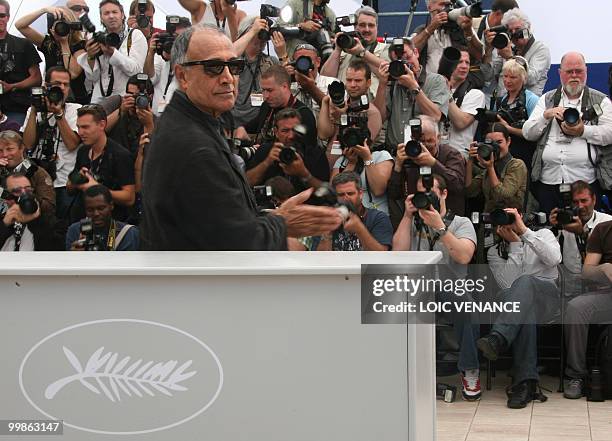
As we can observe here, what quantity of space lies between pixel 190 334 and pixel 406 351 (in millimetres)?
663

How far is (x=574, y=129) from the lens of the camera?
859 centimetres

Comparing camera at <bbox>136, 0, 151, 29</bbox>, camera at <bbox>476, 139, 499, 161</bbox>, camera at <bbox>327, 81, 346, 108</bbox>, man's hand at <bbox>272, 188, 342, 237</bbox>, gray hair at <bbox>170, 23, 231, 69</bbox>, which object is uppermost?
gray hair at <bbox>170, 23, 231, 69</bbox>

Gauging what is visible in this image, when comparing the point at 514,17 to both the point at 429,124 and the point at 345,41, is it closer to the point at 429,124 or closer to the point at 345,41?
the point at 345,41

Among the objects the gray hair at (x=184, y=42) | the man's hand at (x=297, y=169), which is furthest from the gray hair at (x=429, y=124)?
the gray hair at (x=184, y=42)

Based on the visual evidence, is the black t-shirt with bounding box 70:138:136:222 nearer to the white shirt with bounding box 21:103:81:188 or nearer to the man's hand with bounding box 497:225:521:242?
the white shirt with bounding box 21:103:81:188

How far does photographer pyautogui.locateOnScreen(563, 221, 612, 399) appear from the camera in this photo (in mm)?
8016

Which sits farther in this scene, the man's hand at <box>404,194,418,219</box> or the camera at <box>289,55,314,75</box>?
the camera at <box>289,55,314,75</box>

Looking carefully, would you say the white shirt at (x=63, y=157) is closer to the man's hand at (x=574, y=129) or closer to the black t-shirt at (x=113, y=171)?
the black t-shirt at (x=113, y=171)

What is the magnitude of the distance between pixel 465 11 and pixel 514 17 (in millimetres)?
925

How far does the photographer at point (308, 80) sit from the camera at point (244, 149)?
75 centimetres

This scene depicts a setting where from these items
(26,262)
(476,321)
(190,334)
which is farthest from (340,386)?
(476,321)

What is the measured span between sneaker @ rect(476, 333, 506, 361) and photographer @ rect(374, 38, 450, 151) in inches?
69.8

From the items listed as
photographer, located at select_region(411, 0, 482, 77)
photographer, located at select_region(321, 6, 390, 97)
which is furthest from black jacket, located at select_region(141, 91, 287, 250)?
photographer, located at select_region(411, 0, 482, 77)

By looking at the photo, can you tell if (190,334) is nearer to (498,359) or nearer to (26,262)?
(26,262)
